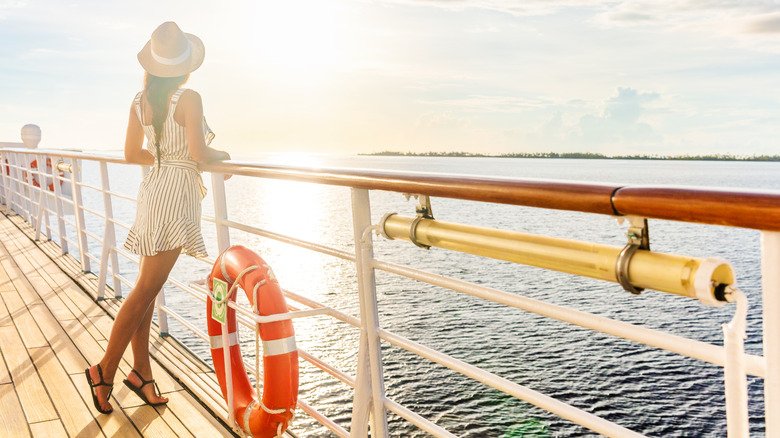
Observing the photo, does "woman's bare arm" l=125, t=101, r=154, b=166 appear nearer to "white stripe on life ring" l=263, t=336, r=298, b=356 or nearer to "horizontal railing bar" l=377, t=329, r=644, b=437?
"white stripe on life ring" l=263, t=336, r=298, b=356

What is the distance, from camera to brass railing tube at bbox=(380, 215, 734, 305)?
61cm

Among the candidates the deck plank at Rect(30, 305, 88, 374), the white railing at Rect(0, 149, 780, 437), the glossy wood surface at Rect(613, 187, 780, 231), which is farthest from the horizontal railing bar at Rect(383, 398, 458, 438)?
the deck plank at Rect(30, 305, 88, 374)

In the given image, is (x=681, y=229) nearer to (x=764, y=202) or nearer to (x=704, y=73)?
(x=764, y=202)

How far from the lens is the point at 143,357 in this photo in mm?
1852

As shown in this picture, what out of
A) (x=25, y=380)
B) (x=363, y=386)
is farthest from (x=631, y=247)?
(x=25, y=380)

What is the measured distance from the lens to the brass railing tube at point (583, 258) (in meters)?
0.61

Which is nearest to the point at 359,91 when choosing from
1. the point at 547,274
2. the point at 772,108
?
the point at 547,274

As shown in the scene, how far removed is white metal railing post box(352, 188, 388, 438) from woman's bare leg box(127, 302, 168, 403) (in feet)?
2.86

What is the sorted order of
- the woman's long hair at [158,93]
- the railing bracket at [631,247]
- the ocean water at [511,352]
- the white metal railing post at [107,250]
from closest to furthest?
1. the railing bracket at [631,247]
2. the woman's long hair at [158,93]
3. the white metal railing post at [107,250]
4. the ocean water at [511,352]

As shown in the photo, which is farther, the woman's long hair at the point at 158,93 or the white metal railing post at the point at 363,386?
the woman's long hair at the point at 158,93

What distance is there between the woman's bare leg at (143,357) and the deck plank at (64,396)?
0.15m

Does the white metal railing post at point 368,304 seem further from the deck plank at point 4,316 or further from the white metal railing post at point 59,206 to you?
the white metal railing post at point 59,206

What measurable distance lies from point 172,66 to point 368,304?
0.79 m

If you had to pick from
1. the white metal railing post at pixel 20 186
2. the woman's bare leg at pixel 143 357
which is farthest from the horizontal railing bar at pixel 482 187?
the white metal railing post at pixel 20 186
